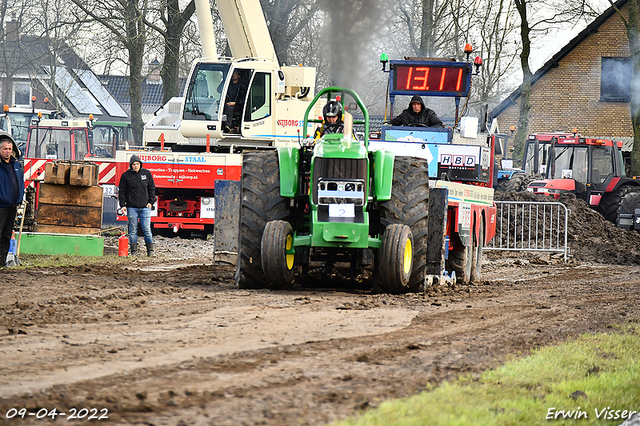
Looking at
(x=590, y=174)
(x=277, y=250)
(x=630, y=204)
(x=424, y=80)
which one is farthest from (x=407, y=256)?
(x=590, y=174)

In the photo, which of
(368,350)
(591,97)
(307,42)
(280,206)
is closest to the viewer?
(368,350)

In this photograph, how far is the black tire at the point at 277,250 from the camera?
8789 mm

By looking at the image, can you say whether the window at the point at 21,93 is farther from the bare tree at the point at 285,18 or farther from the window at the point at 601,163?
the window at the point at 601,163

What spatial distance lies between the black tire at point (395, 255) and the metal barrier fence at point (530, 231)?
344 inches

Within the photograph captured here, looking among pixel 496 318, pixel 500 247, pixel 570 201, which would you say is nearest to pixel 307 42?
pixel 570 201

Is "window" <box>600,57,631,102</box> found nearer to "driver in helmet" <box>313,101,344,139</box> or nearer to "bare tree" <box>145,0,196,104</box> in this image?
"bare tree" <box>145,0,196,104</box>

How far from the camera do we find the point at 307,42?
31.5m

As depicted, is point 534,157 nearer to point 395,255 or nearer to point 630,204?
point 630,204

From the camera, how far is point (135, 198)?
15453 millimetres

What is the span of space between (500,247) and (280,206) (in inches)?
353

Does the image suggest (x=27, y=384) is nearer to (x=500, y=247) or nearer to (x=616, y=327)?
(x=616, y=327)

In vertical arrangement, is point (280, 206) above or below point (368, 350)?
above

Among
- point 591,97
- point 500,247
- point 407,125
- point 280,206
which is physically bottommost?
point 500,247

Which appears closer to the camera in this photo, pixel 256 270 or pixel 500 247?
pixel 256 270
